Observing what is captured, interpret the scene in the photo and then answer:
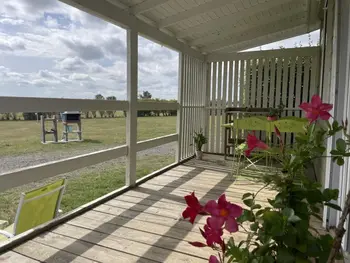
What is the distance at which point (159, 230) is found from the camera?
2.38 metres

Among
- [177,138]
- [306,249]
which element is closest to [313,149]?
[306,249]

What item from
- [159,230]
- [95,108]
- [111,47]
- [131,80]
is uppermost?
[111,47]

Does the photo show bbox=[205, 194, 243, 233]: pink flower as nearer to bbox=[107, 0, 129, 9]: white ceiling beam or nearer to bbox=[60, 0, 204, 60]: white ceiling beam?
bbox=[60, 0, 204, 60]: white ceiling beam

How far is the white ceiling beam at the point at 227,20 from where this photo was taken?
12.7ft

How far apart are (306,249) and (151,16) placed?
368 centimetres

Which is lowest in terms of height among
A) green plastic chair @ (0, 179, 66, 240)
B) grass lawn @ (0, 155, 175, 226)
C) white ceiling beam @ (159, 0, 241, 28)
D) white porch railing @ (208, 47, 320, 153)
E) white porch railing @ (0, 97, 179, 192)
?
grass lawn @ (0, 155, 175, 226)

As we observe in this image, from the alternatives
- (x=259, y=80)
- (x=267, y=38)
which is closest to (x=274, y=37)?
(x=267, y=38)

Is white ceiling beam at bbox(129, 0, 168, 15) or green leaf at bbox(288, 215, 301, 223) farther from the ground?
white ceiling beam at bbox(129, 0, 168, 15)

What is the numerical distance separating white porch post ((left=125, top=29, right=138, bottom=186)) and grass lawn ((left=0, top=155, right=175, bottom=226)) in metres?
0.68

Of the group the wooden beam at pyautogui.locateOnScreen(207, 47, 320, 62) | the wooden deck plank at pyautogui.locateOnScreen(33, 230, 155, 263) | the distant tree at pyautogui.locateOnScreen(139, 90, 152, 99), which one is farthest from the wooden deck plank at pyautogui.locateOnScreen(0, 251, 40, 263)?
the wooden beam at pyautogui.locateOnScreen(207, 47, 320, 62)

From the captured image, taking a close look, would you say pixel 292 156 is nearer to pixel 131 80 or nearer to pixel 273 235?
pixel 273 235

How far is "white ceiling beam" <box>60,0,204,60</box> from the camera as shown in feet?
8.52

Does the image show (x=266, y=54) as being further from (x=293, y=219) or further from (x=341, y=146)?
(x=293, y=219)

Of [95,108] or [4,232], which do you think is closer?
[4,232]
